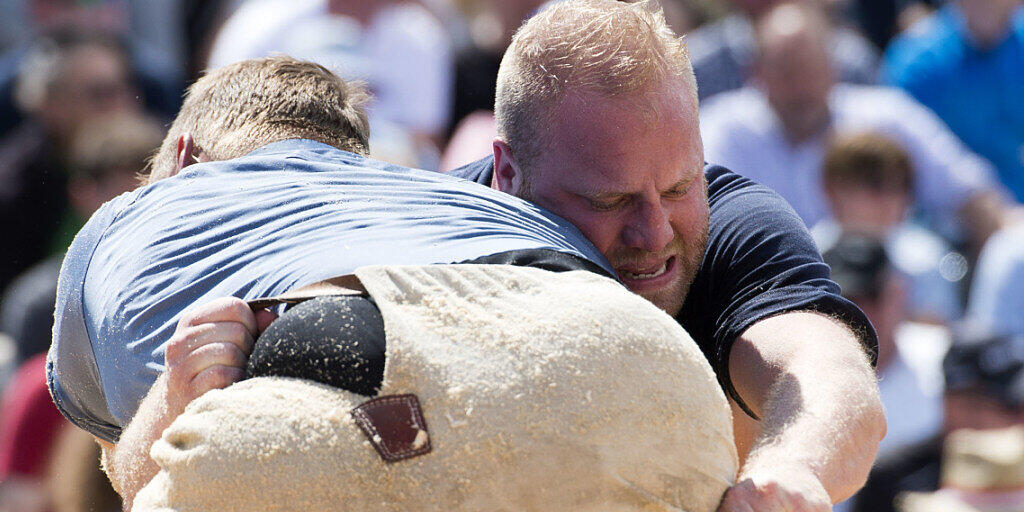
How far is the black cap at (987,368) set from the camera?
4.82 meters

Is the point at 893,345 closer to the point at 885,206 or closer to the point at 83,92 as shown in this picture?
the point at 885,206

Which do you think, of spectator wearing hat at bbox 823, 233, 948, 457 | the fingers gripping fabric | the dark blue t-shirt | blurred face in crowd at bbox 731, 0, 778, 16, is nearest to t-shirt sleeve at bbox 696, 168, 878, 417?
the dark blue t-shirt

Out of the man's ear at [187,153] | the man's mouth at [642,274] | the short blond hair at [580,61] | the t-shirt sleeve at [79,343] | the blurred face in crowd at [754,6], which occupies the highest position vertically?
the short blond hair at [580,61]

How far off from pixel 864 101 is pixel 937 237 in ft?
2.35

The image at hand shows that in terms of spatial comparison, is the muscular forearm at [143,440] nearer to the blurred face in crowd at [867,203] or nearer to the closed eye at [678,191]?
the closed eye at [678,191]

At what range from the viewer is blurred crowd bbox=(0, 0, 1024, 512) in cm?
475

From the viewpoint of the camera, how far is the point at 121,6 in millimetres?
7016

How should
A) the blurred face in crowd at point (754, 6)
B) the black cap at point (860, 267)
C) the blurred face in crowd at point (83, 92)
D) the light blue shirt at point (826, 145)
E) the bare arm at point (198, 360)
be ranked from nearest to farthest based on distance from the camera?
the bare arm at point (198, 360) < the black cap at point (860, 267) < the light blue shirt at point (826, 145) < the blurred face in crowd at point (83, 92) < the blurred face in crowd at point (754, 6)

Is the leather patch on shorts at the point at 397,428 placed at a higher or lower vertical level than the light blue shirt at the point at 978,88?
higher

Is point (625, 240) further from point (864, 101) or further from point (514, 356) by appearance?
point (864, 101)

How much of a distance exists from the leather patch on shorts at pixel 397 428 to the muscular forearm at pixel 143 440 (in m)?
0.33

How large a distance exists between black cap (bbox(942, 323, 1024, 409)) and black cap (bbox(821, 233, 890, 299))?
1.19ft

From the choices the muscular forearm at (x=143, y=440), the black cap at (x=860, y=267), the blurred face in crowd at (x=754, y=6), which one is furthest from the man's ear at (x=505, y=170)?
the blurred face in crowd at (x=754, y=6)

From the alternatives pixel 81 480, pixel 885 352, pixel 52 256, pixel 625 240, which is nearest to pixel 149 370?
pixel 625 240
